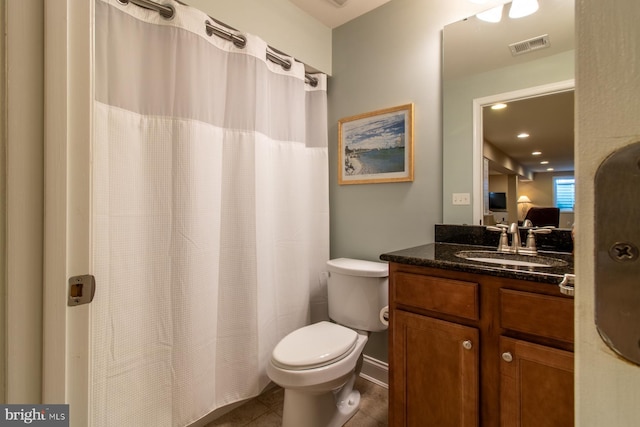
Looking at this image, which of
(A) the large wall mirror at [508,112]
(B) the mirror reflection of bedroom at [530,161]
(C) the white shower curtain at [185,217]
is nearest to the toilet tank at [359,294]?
(C) the white shower curtain at [185,217]

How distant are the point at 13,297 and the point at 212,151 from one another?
3.36 ft

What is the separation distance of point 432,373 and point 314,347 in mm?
532

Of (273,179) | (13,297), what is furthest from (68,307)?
(273,179)

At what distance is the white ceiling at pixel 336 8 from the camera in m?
1.81

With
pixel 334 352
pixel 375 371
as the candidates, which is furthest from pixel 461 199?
pixel 375 371

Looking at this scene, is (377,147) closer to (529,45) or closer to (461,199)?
(461,199)

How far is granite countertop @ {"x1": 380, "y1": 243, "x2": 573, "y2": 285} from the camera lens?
921mm

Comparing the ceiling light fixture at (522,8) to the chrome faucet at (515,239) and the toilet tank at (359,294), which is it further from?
the toilet tank at (359,294)

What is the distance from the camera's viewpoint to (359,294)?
5.44 ft

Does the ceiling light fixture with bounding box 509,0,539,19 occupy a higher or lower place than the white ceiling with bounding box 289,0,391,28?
lower

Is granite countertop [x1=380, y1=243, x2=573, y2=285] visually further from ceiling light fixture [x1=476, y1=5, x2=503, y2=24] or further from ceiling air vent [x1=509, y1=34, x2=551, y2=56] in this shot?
ceiling light fixture [x1=476, y1=5, x2=503, y2=24]

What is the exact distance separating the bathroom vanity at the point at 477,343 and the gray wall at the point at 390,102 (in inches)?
21.1

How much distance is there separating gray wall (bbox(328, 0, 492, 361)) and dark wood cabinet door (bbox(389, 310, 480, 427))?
0.65 metres

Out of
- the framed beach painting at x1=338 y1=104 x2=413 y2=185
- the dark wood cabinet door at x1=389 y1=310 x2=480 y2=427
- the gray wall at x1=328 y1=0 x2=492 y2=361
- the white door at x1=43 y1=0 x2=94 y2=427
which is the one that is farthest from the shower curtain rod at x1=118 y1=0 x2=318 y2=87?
the dark wood cabinet door at x1=389 y1=310 x2=480 y2=427
